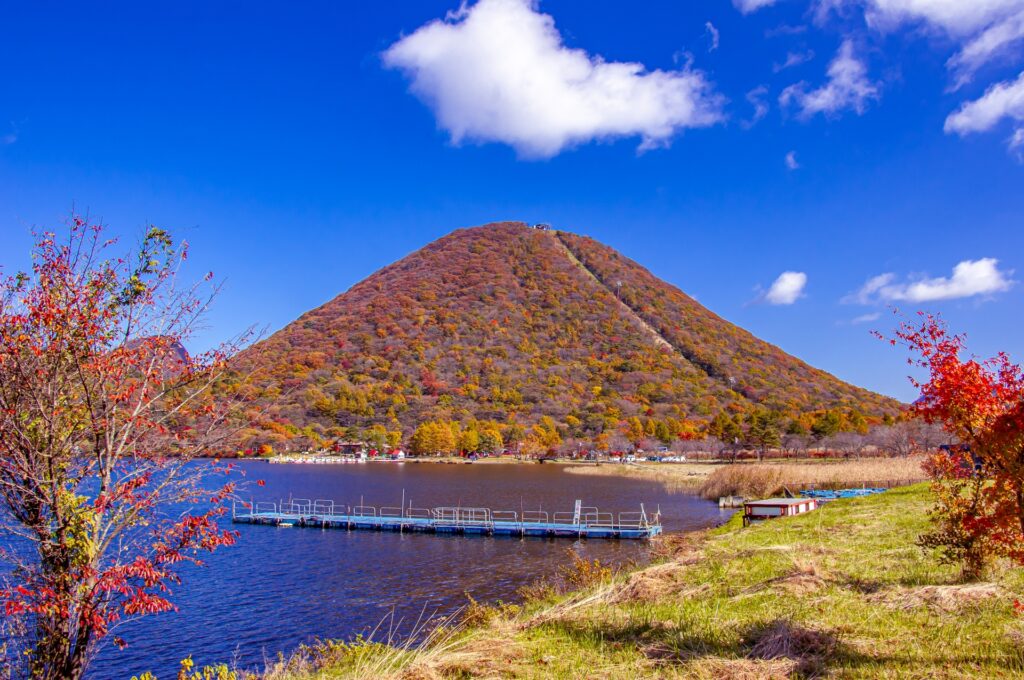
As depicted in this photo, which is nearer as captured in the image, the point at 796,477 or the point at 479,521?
the point at 479,521

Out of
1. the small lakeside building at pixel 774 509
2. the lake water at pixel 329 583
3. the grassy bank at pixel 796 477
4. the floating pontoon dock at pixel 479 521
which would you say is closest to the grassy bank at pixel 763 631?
the lake water at pixel 329 583

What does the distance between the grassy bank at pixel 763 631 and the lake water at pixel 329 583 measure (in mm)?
9565

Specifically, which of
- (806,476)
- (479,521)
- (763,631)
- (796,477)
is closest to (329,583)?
(479,521)

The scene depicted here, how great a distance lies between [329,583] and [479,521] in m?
16.1

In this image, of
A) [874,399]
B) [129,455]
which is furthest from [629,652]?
[874,399]

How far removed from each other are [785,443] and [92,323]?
381 ft

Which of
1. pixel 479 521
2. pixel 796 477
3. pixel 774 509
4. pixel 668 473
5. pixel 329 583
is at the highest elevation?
pixel 796 477

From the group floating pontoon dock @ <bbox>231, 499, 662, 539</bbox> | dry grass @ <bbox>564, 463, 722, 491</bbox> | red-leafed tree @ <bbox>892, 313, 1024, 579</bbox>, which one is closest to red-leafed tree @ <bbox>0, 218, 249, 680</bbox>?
red-leafed tree @ <bbox>892, 313, 1024, 579</bbox>

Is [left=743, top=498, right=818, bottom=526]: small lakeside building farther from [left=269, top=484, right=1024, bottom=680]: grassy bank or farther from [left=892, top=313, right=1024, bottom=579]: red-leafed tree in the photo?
[left=892, top=313, right=1024, bottom=579]: red-leafed tree

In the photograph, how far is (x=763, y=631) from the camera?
929 centimetres

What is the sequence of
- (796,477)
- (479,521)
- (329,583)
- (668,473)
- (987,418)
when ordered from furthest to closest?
(668,473), (796,477), (479,521), (329,583), (987,418)

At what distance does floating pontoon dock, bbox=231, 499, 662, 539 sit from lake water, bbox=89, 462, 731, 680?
4.75 feet

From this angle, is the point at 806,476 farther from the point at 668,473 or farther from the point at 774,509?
the point at 668,473

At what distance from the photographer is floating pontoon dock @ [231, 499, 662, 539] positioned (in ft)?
136
